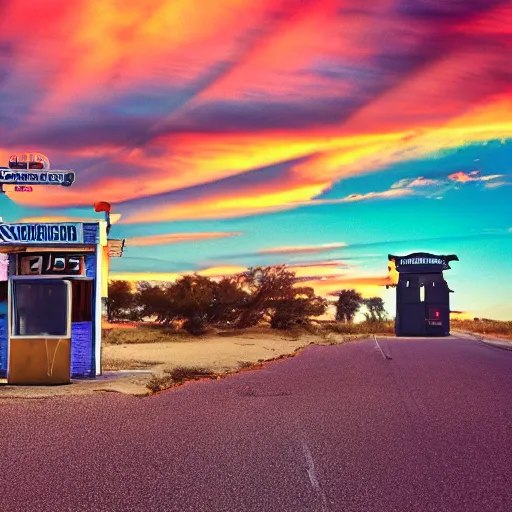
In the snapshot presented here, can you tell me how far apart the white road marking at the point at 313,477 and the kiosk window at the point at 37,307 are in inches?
378

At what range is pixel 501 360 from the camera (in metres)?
23.2

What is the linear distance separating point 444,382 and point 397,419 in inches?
215

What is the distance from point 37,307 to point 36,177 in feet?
15.6

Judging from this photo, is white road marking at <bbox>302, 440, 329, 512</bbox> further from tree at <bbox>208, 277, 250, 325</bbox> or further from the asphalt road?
tree at <bbox>208, 277, 250, 325</bbox>

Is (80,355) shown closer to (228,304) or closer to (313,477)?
(313,477)

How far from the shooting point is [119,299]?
56312mm

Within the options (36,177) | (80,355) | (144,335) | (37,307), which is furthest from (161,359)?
(144,335)

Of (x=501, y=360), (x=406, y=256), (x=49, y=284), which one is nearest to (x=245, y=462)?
(x=49, y=284)

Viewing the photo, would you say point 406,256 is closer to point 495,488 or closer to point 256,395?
point 256,395

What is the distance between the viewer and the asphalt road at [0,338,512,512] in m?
7.09

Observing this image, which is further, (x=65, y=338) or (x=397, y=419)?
(x=65, y=338)

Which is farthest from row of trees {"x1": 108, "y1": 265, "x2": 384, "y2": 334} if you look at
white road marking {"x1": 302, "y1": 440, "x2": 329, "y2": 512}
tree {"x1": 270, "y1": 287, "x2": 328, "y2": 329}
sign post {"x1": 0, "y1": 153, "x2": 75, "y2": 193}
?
white road marking {"x1": 302, "y1": 440, "x2": 329, "y2": 512}

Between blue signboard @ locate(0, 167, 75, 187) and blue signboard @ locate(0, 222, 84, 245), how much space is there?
10.6 ft

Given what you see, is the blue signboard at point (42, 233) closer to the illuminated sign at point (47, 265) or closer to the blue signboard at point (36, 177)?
the illuminated sign at point (47, 265)
